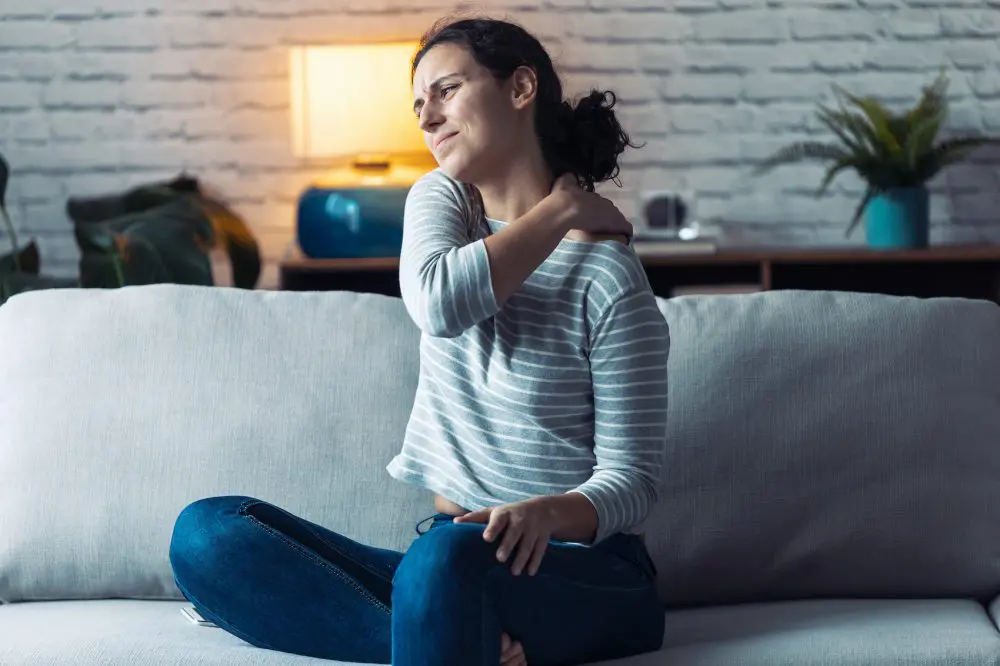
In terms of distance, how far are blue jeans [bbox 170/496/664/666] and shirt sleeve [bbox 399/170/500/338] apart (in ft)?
0.75

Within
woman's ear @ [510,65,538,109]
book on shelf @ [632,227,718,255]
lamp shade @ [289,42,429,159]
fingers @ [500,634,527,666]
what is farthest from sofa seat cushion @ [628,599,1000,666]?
lamp shade @ [289,42,429,159]

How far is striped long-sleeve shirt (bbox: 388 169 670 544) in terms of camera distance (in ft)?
4.45

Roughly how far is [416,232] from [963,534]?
2.57 ft

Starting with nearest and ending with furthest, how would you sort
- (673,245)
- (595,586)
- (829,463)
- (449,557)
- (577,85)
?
(449,557)
(595,586)
(829,463)
(673,245)
(577,85)

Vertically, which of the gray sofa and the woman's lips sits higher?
→ the woman's lips

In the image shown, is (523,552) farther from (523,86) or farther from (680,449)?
(523,86)

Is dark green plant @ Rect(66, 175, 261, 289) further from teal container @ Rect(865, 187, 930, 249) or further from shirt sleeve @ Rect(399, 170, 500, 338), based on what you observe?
teal container @ Rect(865, 187, 930, 249)

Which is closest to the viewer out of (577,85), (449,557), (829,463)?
(449,557)

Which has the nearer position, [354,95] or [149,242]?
[149,242]

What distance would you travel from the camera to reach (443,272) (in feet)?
4.38

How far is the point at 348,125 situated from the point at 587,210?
1.76 m

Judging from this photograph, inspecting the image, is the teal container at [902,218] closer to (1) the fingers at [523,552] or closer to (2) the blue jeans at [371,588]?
(2) the blue jeans at [371,588]

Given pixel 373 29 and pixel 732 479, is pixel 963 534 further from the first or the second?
pixel 373 29

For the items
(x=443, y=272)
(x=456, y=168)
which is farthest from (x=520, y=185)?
(x=443, y=272)
